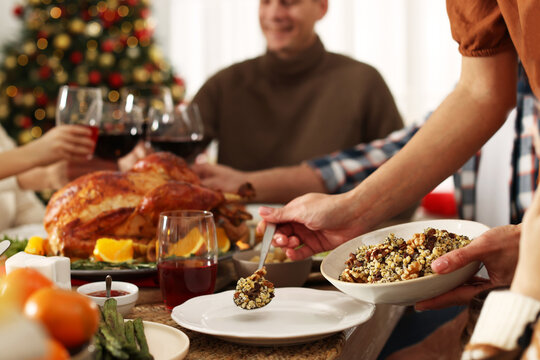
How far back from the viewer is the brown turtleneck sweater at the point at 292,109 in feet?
9.82

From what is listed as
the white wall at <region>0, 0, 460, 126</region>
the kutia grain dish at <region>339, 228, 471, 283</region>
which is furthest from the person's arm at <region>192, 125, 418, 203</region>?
the white wall at <region>0, 0, 460, 126</region>

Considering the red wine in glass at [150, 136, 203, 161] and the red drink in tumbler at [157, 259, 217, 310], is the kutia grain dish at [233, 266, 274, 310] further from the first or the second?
the red wine in glass at [150, 136, 203, 161]

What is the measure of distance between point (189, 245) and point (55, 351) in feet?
1.94

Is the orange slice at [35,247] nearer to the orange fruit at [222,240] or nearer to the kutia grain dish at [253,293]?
the orange fruit at [222,240]

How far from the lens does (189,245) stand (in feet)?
3.44

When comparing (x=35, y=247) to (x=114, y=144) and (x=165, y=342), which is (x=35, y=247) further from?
(x=165, y=342)

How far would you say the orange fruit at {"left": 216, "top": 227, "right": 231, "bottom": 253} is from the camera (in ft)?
4.49

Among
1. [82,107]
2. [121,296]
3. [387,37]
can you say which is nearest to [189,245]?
[121,296]

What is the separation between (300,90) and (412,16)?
3.04 m

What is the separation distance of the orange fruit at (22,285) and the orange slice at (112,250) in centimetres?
64

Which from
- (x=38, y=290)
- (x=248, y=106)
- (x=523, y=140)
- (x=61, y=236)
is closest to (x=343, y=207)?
(x=61, y=236)

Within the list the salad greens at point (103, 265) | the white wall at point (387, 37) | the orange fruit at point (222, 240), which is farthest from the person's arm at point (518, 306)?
the white wall at point (387, 37)

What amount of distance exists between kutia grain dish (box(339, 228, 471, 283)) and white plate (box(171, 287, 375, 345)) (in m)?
0.05

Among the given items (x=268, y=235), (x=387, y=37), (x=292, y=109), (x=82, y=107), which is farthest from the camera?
(x=387, y=37)
